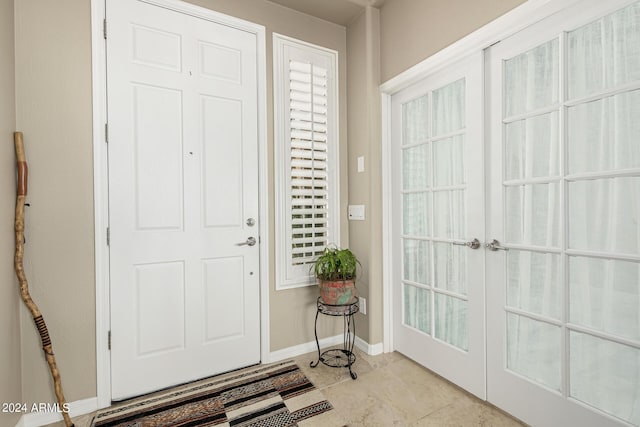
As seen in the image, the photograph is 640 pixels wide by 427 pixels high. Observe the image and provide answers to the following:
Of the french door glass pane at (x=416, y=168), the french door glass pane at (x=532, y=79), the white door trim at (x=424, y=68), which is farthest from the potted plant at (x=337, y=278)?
the french door glass pane at (x=532, y=79)

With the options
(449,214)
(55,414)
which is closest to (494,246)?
(449,214)

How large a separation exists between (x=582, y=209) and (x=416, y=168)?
104 centimetres

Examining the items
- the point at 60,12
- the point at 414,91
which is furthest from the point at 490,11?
the point at 60,12

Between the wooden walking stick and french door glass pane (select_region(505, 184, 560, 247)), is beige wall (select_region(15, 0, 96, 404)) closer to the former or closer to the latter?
the wooden walking stick

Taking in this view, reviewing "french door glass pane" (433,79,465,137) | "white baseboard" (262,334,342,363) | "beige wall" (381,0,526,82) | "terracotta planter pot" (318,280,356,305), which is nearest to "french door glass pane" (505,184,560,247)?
"french door glass pane" (433,79,465,137)

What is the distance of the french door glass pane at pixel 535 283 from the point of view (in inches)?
59.5

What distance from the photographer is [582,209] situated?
1414 millimetres

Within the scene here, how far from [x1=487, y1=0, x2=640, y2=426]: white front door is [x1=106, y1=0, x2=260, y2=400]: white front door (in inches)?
62.8

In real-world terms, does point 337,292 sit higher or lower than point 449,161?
lower

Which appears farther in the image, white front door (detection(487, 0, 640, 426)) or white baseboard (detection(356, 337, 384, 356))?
white baseboard (detection(356, 337, 384, 356))

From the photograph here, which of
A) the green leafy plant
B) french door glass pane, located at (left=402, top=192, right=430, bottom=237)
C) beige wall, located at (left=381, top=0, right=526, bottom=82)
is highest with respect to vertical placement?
beige wall, located at (left=381, top=0, right=526, bottom=82)

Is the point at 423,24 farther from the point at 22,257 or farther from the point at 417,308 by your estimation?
the point at 22,257

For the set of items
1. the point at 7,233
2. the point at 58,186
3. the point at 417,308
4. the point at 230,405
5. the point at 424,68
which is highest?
the point at 424,68

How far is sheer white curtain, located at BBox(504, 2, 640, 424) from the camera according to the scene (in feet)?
4.20
